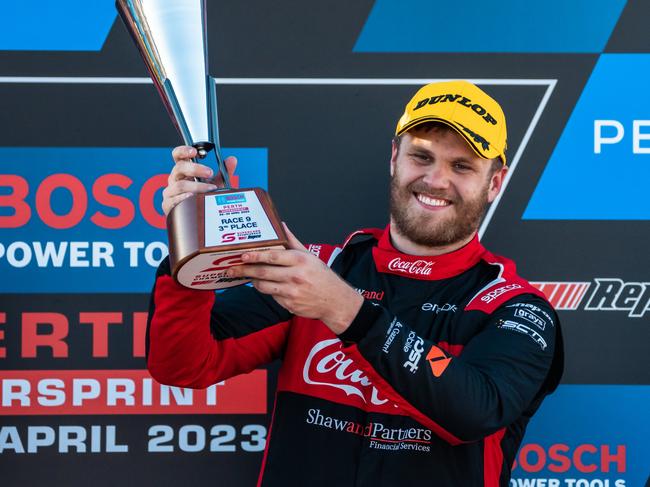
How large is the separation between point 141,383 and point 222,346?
51 centimetres

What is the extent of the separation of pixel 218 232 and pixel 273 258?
0.26ft

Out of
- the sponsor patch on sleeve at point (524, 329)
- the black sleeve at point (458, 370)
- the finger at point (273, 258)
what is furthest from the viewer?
the sponsor patch on sleeve at point (524, 329)

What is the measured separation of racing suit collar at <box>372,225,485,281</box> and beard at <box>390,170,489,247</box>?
0.03 meters

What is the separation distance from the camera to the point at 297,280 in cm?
91

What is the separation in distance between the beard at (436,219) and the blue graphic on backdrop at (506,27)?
1.64 ft

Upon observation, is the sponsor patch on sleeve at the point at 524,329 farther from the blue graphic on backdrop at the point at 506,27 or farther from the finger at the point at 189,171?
the blue graphic on backdrop at the point at 506,27

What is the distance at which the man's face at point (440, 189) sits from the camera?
1406 mm

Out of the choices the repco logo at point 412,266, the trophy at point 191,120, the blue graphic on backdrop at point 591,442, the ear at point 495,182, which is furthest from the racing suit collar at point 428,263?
the blue graphic on backdrop at point 591,442

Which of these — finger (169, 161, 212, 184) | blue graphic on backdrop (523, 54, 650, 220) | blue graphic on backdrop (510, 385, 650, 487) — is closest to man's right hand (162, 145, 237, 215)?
finger (169, 161, 212, 184)

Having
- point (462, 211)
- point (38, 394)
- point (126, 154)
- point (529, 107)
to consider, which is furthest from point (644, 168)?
point (38, 394)

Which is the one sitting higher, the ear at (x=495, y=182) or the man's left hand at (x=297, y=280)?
the ear at (x=495, y=182)

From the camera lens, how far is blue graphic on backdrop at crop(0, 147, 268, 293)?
175cm

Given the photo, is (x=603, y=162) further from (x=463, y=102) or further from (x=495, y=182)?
(x=463, y=102)

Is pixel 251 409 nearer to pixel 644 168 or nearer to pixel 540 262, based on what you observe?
pixel 540 262
